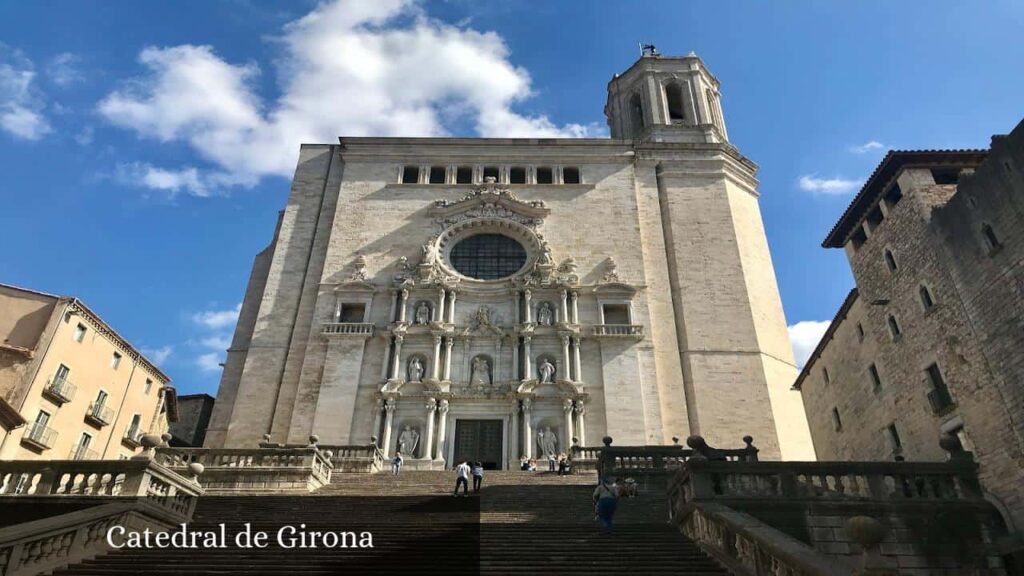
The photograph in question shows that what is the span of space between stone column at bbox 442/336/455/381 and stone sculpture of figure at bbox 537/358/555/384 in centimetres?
337

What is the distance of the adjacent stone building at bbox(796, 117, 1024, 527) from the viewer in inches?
521

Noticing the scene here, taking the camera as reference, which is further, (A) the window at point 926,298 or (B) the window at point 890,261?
(B) the window at point 890,261

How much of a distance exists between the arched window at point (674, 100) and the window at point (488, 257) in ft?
43.4

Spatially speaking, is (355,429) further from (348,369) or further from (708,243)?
(708,243)

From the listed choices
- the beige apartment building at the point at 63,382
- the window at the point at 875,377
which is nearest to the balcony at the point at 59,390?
the beige apartment building at the point at 63,382

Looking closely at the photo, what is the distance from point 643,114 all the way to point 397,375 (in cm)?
1994

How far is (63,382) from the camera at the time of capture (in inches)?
880

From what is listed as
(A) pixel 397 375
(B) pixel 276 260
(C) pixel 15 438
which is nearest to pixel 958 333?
(A) pixel 397 375

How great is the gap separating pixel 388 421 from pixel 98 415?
39.0ft

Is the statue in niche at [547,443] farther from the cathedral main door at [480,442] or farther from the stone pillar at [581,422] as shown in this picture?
the cathedral main door at [480,442]

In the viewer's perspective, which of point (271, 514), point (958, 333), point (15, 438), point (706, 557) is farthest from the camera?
point (15, 438)

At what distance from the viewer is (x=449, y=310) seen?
81.9ft

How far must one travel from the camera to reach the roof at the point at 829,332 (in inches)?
804

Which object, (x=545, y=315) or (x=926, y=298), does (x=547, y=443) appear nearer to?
(x=545, y=315)
